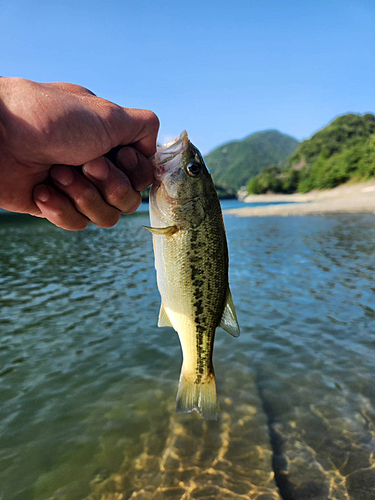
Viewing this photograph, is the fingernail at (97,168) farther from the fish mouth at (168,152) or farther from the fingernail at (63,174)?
the fish mouth at (168,152)

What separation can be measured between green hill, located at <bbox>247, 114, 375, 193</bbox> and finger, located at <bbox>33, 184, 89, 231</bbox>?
102m

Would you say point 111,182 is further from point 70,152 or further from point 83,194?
point 70,152

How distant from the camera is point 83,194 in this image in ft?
11.3

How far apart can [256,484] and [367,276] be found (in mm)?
13655

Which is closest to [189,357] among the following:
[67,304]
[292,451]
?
[292,451]

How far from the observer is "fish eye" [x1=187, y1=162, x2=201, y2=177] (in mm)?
3273

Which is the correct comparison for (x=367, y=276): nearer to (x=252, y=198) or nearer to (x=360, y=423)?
(x=360, y=423)

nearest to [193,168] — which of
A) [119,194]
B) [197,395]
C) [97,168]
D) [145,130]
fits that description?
[145,130]

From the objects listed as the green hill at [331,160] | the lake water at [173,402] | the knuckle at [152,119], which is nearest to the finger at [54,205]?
the knuckle at [152,119]

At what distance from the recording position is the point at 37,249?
27828 millimetres

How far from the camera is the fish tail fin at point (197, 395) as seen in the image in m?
3.70

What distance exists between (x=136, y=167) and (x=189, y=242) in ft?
3.05

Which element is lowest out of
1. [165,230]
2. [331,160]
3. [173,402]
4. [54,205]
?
[173,402]

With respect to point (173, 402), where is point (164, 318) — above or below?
above
